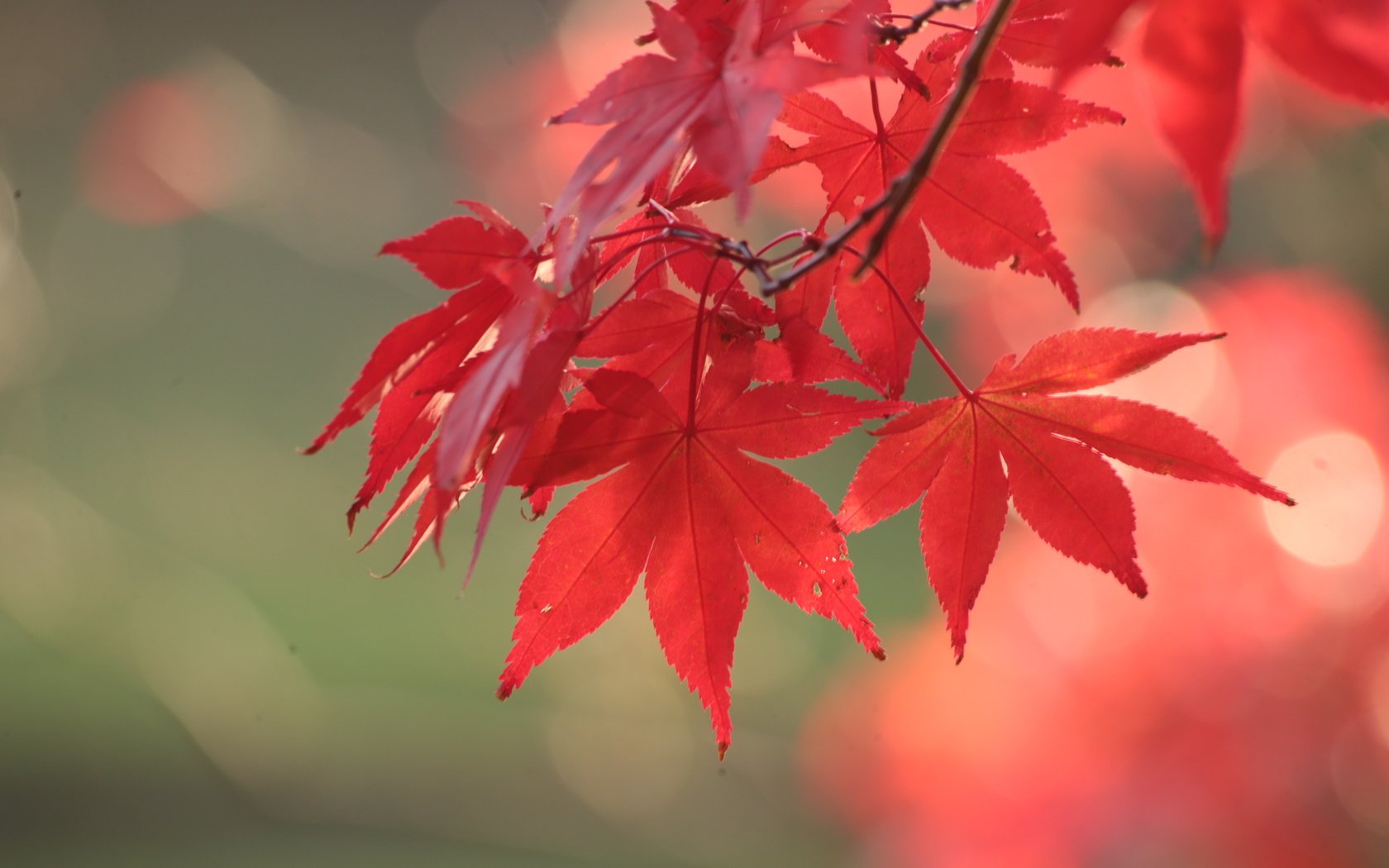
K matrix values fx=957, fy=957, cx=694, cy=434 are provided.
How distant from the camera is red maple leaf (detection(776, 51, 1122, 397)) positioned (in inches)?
21.5

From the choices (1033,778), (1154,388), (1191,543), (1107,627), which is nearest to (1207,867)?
(1033,778)

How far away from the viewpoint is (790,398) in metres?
0.54

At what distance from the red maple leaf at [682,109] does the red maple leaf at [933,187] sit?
0.17 m

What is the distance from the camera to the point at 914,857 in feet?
8.79

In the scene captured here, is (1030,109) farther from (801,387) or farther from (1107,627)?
(1107,627)

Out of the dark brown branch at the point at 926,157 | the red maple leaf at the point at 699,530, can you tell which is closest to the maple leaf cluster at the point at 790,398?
the red maple leaf at the point at 699,530

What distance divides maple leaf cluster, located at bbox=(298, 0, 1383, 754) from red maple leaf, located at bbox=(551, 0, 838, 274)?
2.1 inches

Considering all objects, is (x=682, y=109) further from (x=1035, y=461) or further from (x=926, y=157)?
(x=1035, y=461)

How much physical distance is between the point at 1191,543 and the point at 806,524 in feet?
7.50

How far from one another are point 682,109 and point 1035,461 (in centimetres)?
31

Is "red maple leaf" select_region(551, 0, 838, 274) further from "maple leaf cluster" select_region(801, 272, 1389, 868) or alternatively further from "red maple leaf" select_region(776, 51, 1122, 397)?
"maple leaf cluster" select_region(801, 272, 1389, 868)

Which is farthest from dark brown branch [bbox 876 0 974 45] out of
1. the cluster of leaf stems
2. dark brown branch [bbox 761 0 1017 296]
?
dark brown branch [bbox 761 0 1017 296]

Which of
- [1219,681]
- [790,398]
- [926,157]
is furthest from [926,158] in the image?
[1219,681]

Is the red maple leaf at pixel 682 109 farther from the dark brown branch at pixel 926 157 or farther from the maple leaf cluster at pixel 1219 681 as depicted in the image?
the maple leaf cluster at pixel 1219 681
